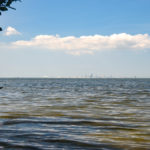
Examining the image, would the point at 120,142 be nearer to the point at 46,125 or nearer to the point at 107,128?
the point at 107,128

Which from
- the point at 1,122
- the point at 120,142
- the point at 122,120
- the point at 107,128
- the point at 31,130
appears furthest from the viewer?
the point at 122,120

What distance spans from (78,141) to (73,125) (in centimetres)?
349

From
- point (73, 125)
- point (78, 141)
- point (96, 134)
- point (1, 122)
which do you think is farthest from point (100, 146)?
point (1, 122)

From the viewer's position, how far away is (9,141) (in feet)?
31.2

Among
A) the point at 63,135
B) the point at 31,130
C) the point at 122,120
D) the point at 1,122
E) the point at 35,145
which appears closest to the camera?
the point at 35,145

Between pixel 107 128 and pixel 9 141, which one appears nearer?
pixel 9 141

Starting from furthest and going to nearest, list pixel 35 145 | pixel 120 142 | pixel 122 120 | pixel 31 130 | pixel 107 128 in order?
pixel 122 120 → pixel 107 128 → pixel 31 130 → pixel 120 142 → pixel 35 145

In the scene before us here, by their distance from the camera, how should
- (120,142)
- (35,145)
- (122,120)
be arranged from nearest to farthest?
(35,145) → (120,142) → (122,120)

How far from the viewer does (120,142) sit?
31.9 feet

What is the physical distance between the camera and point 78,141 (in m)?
9.77

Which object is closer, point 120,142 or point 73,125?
point 120,142

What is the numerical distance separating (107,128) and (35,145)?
4.56m

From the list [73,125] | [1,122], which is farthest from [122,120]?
[1,122]

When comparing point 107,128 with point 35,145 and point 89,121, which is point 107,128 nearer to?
point 89,121
